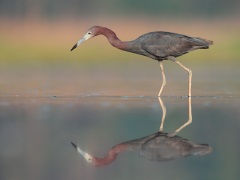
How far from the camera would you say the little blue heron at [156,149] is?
824cm

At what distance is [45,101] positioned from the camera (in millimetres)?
13133

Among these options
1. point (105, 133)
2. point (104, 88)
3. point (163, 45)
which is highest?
point (163, 45)

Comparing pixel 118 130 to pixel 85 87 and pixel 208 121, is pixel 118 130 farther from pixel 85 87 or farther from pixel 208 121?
pixel 85 87

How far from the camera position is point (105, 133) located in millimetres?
9820

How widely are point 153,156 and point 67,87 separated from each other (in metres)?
7.83

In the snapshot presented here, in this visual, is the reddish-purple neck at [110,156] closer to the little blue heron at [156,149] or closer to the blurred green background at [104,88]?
the little blue heron at [156,149]

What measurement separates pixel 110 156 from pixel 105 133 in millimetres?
1524

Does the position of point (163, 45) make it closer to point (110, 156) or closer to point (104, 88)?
point (104, 88)

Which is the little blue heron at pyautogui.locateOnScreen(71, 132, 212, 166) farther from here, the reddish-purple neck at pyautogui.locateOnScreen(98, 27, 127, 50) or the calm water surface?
the reddish-purple neck at pyautogui.locateOnScreen(98, 27, 127, 50)

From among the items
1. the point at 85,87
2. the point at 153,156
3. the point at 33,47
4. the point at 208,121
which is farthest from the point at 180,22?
the point at 153,156

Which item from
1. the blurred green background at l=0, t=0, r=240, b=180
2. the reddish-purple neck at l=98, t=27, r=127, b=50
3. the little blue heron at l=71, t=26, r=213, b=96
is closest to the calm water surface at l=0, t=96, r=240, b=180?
the blurred green background at l=0, t=0, r=240, b=180

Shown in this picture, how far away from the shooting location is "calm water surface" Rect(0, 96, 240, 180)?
24.9 feet

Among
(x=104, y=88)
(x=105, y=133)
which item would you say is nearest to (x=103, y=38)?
(x=104, y=88)

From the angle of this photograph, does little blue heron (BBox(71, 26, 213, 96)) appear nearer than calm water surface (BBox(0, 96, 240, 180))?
No
